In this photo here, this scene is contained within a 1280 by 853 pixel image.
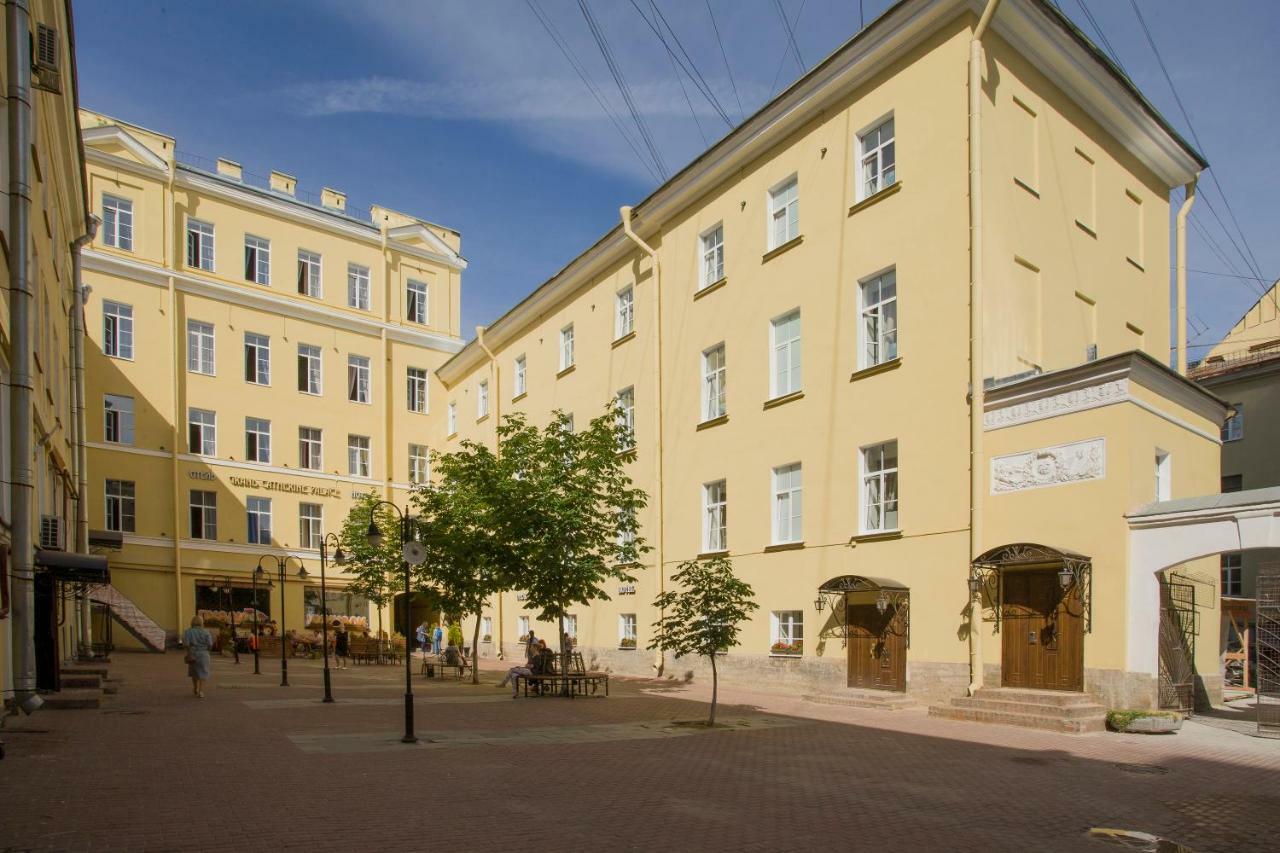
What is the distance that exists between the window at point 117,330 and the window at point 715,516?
25.1 m

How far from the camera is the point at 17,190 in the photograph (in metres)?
13.6

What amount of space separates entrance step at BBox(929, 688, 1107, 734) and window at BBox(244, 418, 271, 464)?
104 feet

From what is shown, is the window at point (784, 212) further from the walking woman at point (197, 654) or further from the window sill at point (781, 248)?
the walking woman at point (197, 654)

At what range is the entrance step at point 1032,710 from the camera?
1483 cm

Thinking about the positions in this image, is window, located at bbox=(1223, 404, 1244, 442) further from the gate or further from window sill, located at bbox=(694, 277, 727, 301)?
window sill, located at bbox=(694, 277, 727, 301)

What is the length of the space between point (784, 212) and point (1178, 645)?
512 inches

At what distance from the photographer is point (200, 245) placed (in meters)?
39.4

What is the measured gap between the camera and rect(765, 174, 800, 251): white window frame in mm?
23000

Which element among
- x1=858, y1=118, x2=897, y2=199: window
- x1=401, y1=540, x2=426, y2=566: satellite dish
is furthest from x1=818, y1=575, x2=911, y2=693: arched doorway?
x1=401, y1=540, x2=426, y2=566: satellite dish

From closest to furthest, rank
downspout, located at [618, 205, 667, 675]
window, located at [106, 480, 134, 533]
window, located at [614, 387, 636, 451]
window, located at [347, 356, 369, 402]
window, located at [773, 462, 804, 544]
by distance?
window, located at [773, 462, 804, 544], downspout, located at [618, 205, 667, 675], window, located at [614, 387, 636, 451], window, located at [106, 480, 134, 533], window, located at [347, 356, 369, 402]

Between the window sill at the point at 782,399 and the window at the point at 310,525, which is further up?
the window sill at the point at 782,399

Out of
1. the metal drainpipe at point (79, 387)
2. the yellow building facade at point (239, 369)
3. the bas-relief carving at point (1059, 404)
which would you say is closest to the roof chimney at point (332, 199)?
the yellow building facade at point (239, 369)

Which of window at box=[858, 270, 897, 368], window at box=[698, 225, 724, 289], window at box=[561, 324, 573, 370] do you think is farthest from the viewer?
window at box=[561, 324, 573, 370]

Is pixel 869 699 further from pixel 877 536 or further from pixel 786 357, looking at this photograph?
pixel 786 357
